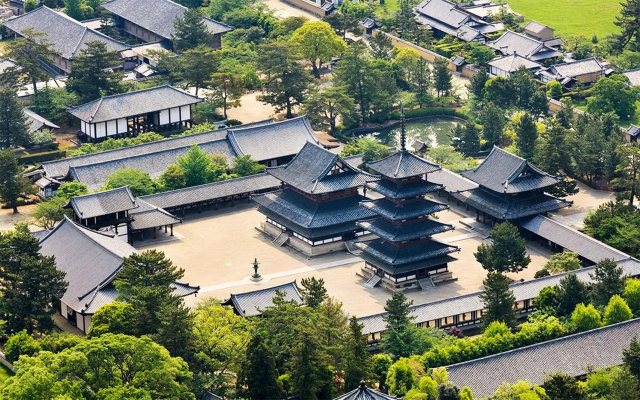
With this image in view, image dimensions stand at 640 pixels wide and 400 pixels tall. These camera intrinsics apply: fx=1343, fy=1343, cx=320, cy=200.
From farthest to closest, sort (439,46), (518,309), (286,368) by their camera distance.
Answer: (439,46)
(518,309)
(286,368)

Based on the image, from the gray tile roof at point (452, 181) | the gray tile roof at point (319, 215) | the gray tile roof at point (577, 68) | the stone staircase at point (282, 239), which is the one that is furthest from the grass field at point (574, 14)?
the stone staircase at point (282, 239)

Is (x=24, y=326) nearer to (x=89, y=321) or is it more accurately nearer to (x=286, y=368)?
(x=89, y=321)

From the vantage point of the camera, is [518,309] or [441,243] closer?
[518,309]

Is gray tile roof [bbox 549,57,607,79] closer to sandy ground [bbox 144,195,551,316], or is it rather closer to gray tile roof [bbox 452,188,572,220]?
sandy ground [bbox 144,195,551,316]

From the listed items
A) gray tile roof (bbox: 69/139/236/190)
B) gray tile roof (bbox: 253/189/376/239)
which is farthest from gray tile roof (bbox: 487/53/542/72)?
gray tile roof (bbox: 253/189/376/239)

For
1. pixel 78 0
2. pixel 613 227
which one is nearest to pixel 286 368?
pixel 613 227

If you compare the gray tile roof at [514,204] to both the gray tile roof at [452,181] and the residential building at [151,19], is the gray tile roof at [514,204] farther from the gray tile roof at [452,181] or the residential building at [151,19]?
the residential building at [151,19]
